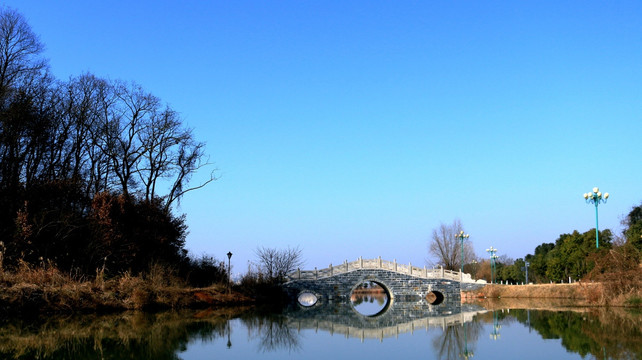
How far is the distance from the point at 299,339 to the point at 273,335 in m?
0.79

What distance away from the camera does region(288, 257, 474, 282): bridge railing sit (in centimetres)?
3441

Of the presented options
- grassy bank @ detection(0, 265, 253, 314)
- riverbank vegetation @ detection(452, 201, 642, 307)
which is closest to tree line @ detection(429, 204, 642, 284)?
riverbank vegetation @ detection(452, 201, 642, 307)

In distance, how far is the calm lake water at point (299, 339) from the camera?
32.1 feet

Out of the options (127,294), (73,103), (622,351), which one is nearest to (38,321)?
Answer: (127,294)

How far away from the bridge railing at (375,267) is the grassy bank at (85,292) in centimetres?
1245

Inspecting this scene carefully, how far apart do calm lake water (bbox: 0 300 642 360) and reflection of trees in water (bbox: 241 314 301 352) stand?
0.02m

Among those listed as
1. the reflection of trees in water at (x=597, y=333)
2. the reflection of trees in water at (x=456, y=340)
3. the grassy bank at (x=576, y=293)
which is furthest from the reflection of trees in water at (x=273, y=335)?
the grassy bank at (x=576, y=293)

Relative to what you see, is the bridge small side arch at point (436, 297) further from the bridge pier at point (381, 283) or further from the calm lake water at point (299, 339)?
the calm lake water at point (299, 339)

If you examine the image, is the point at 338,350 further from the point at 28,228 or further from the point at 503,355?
the point at 28,228

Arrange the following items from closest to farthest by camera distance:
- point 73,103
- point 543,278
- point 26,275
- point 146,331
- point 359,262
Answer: point 146,331 → point 26,275 → point 73,103 → point 359,262 → point 543,278

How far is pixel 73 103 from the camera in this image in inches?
1026

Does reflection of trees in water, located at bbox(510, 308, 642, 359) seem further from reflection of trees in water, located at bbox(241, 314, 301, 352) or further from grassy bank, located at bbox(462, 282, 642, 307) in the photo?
reflection of trees in water, located at bbox(241, 314, 301, 352)

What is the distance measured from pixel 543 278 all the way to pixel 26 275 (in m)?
38.8

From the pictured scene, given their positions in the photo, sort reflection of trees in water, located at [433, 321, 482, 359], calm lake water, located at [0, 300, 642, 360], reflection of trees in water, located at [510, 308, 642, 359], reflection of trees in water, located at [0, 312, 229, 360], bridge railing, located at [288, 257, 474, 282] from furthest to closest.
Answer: bridge railing, located at [288, 257, 474, 282]
reflection of trees in water, located at [433, 321, 482, 359]
reflection of trees in water, located at [510, 308, 642, 359]
calm lake water, located at [0, 300, 642, 360]
reflection of trees in water, located at [0, 312, 229, 360]
